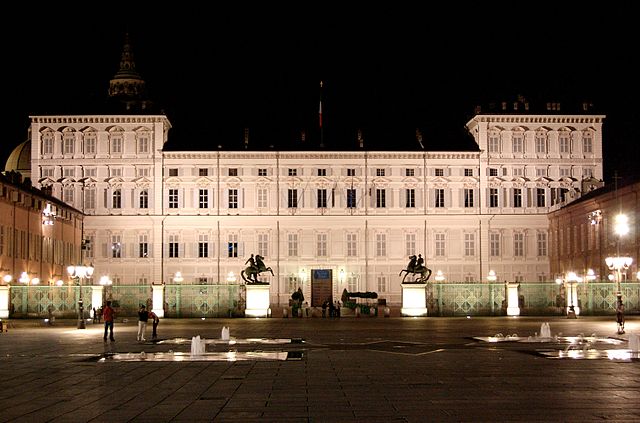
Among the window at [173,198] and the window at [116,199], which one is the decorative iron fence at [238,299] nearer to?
the window at [173,198]

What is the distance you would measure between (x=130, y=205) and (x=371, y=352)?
2358 inches

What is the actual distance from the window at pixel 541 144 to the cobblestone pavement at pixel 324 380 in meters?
53.5

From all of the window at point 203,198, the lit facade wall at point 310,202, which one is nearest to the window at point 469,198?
the lit facade wall at point 310,202

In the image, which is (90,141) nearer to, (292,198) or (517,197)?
(292,198)

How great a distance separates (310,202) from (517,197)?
17.9 meters

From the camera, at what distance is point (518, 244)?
3420 inches

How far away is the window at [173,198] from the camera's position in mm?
85625

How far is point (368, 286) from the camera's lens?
282ft

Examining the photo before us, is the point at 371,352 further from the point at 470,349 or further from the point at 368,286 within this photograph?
the point at 368,286

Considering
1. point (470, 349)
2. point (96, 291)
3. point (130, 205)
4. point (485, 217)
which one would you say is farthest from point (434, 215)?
point (470, 349)

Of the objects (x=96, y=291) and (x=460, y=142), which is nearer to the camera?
(x=96, y=291)

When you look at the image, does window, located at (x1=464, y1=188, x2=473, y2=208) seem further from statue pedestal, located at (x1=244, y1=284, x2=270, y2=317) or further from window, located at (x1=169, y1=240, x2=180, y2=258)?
statue pedestal, located at (x1=244, y1=284, x2=270, y2=317)

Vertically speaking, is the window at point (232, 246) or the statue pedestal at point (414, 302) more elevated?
the window at point (232, 246)

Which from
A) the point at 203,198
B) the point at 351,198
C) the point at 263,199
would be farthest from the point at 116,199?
the point at 351,198
